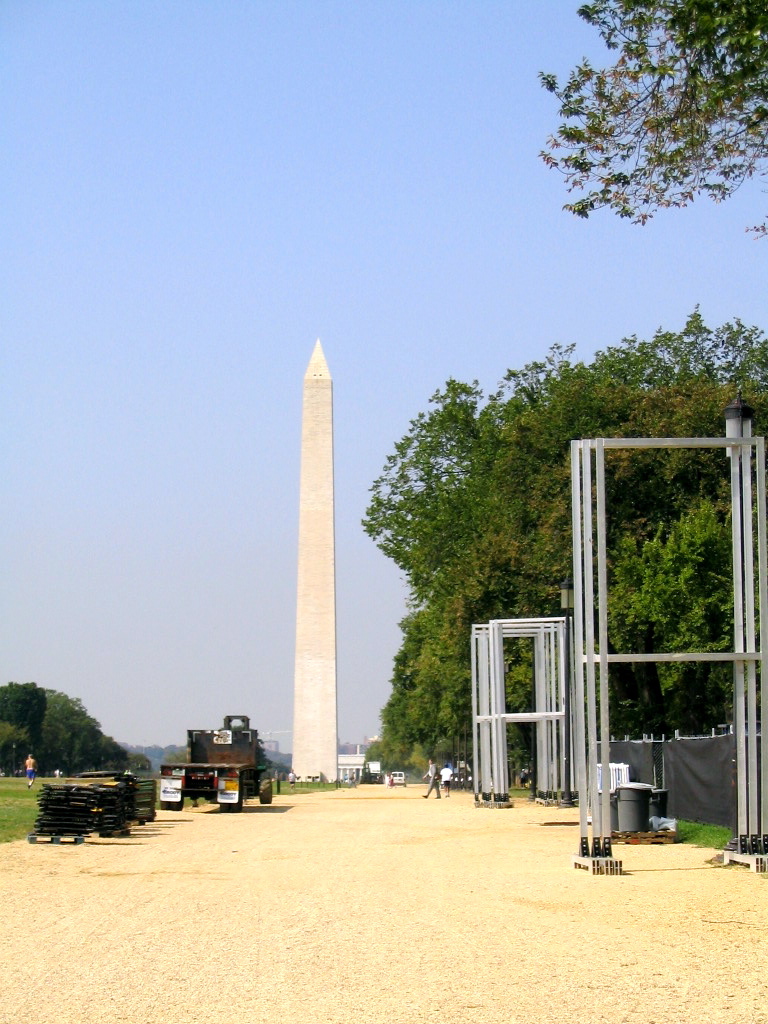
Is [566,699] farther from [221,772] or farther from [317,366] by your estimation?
[317,366]

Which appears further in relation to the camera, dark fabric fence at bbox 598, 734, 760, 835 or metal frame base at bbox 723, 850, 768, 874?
dark fabric fence at bbox 598, 734, 760, 835

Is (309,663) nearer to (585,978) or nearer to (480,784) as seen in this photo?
(480,784)

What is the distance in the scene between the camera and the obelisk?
217 ft

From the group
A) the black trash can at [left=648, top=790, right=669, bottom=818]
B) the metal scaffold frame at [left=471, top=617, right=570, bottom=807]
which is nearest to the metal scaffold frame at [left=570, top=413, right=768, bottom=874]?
the black trash can at [left=648, top=790, right=669, bottom=818]

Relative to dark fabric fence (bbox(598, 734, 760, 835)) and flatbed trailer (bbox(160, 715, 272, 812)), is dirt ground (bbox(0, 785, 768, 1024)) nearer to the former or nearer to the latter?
dark fabric fence (bbox(598, 734, 760, 835))

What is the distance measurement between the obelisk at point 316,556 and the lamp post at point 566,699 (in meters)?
31.4

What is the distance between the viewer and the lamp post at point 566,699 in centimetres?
3052

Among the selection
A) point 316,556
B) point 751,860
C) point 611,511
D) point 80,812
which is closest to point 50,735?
point 316,556

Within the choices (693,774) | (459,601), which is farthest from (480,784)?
(693,774)

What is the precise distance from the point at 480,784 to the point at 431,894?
84.0ft

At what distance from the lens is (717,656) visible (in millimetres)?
17188

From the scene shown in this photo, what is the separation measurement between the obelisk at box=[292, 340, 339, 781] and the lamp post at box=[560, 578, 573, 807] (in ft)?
103

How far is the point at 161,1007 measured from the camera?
332 inches

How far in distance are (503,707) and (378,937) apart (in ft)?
76.6
